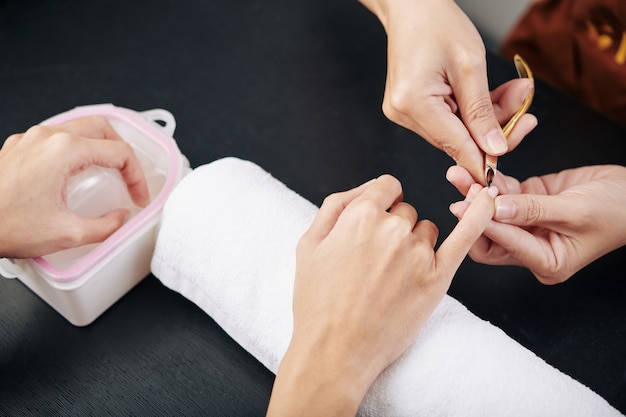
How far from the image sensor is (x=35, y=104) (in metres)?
0.94

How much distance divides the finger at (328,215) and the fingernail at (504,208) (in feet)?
0.50

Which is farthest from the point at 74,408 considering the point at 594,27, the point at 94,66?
the point at 594,27

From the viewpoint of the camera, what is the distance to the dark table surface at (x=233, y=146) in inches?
28.0

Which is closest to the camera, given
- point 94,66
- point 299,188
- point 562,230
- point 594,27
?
point 562,230

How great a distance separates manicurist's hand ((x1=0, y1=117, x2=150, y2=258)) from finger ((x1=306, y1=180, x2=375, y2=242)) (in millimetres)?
245

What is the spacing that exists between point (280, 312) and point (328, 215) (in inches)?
4.5

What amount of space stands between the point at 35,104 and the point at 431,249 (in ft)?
2.21

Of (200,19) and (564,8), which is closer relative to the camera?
(200,19)

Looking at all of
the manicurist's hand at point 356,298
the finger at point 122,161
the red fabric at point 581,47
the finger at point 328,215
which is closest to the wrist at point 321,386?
the manicurist's hand at point 356,298

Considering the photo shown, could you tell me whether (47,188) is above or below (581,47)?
below

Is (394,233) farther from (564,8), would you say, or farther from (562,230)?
(564,8)

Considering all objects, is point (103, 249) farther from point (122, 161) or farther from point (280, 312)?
point (280, 312)

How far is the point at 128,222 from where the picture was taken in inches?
28.1

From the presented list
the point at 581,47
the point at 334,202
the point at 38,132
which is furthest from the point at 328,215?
the point at 581,47
